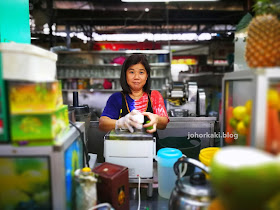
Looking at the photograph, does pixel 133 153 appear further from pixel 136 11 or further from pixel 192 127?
pixel 136 11

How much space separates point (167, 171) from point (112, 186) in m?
0.40

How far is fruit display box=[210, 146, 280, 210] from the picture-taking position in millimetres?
615

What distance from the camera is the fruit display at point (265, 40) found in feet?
2.92

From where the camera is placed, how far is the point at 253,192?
62 cm

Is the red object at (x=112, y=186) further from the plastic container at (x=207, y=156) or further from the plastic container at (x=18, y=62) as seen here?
the plastic container at (x=18, y=62)

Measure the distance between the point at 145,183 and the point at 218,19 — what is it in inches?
216

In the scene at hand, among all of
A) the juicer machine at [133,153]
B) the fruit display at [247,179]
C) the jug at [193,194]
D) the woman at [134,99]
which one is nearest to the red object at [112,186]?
the juicer machine at [133,153]

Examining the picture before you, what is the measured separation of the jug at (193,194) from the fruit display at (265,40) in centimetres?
53

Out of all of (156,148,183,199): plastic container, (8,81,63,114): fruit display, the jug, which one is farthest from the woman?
(8,81,63,114): fruit display

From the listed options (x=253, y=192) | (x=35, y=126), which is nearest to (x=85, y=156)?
(x=35, y=126)

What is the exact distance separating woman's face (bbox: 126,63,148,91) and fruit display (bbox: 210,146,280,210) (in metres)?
1.23

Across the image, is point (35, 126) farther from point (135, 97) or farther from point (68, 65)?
point (68, 65)

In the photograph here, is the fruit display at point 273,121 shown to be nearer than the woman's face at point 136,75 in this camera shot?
Yes

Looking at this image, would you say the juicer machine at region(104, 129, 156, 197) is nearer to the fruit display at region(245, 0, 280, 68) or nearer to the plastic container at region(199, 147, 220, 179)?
the plastic container at region(199, 147, 220, 179)
